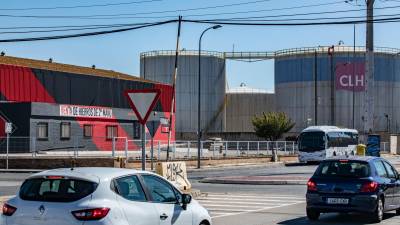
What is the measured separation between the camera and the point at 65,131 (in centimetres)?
5288

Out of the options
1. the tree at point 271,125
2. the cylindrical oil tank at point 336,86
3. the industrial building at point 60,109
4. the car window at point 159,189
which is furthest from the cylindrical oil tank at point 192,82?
the car window at point 159,189

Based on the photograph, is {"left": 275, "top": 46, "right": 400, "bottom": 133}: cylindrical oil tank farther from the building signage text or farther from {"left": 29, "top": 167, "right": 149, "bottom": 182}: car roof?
{"left": 29, "top": 167, "right": 149, "bottom": 182}: car roof

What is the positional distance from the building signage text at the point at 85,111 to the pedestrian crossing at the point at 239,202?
31.2m

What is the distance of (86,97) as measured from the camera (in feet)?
185

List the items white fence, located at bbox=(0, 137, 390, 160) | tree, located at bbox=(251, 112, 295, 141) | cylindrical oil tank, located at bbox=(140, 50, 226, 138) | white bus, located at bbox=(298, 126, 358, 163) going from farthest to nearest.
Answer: cylindrical oil tank, located at bbox=(140, 50, 226, 138)
tree, located at bbox=(251, 112, 295, 141)
white bus, located at bbox=(298, 126, 358, 163)
white fence, located at bbox=(0, 137, 390, 160)

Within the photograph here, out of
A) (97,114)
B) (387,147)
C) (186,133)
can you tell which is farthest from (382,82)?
(97,114)

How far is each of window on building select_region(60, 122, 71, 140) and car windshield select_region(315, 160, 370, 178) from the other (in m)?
38.4

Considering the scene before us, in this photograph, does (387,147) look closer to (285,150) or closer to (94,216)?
(285,150)

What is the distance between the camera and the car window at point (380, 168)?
52.4 ft

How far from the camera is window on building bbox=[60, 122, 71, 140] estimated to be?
→ 52.4 meters

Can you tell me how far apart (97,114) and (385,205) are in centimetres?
4289

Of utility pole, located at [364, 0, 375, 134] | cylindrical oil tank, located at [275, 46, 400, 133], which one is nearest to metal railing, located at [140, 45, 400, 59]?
cylindrical oil tank, located at [275, 46, 400, 133]

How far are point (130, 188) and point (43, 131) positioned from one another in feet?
140

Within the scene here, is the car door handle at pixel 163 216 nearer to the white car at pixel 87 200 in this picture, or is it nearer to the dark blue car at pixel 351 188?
the white car at pixel 87 200
